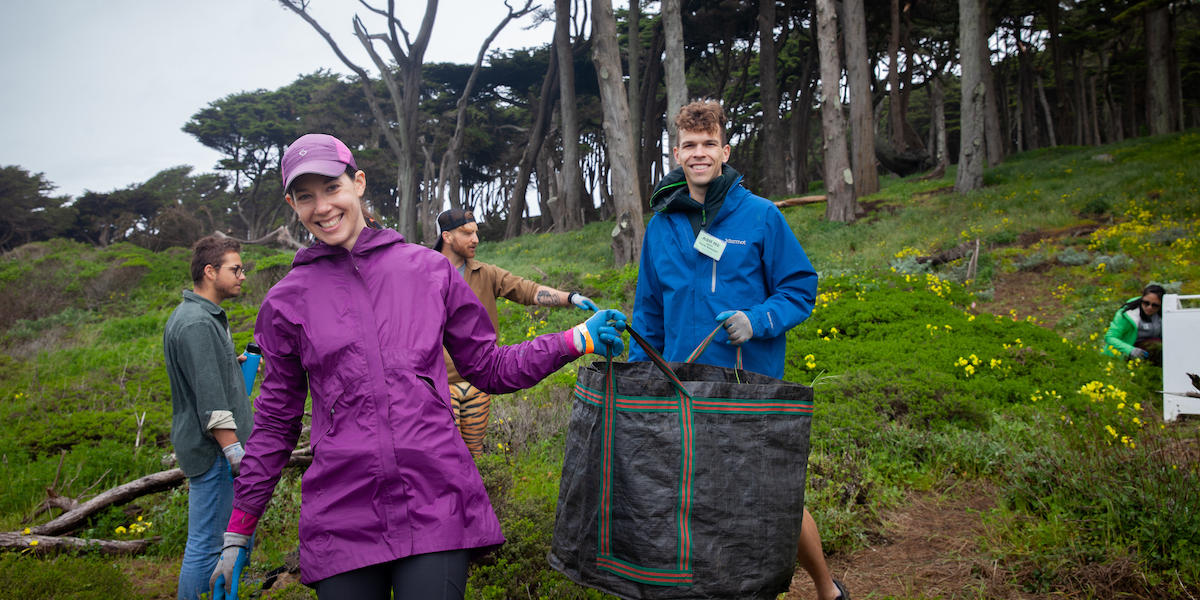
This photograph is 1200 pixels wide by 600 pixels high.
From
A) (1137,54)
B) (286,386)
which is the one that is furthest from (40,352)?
(1137,54)

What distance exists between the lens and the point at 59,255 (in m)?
20.0

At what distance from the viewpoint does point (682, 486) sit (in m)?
2.07

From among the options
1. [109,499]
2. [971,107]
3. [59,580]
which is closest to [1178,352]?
[59,580]

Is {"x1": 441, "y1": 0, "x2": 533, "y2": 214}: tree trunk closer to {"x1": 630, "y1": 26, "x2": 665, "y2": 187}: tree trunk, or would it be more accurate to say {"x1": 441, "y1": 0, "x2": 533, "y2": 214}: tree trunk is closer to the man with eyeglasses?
{"x1": 630, "y1": 26, "x2": 665, "y2": 187}: tree trunk

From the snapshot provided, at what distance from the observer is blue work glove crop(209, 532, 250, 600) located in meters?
2.07

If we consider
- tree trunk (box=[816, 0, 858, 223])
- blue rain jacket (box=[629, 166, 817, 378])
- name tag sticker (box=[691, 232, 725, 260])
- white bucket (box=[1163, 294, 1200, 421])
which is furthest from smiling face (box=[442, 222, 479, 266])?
tree trunk (box=[816, 0, 858, 223])

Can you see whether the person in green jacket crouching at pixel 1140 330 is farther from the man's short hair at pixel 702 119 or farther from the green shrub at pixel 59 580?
the green shrub at pixel 59 580

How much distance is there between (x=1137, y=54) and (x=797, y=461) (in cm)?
3155

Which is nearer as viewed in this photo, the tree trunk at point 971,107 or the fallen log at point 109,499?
the fallen log at point 109,499

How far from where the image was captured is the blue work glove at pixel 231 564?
81.5 inches

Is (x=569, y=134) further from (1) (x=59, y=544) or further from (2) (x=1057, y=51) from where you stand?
(1) (x=59, y=544)

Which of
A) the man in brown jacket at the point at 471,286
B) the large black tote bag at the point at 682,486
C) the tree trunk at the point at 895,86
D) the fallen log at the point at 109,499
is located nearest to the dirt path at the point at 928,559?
the large black tote bag at the point at 682,486

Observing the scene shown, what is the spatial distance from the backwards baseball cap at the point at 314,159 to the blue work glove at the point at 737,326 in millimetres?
1354

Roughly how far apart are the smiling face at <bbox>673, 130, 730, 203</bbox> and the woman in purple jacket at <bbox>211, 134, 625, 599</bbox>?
0.92 metres
